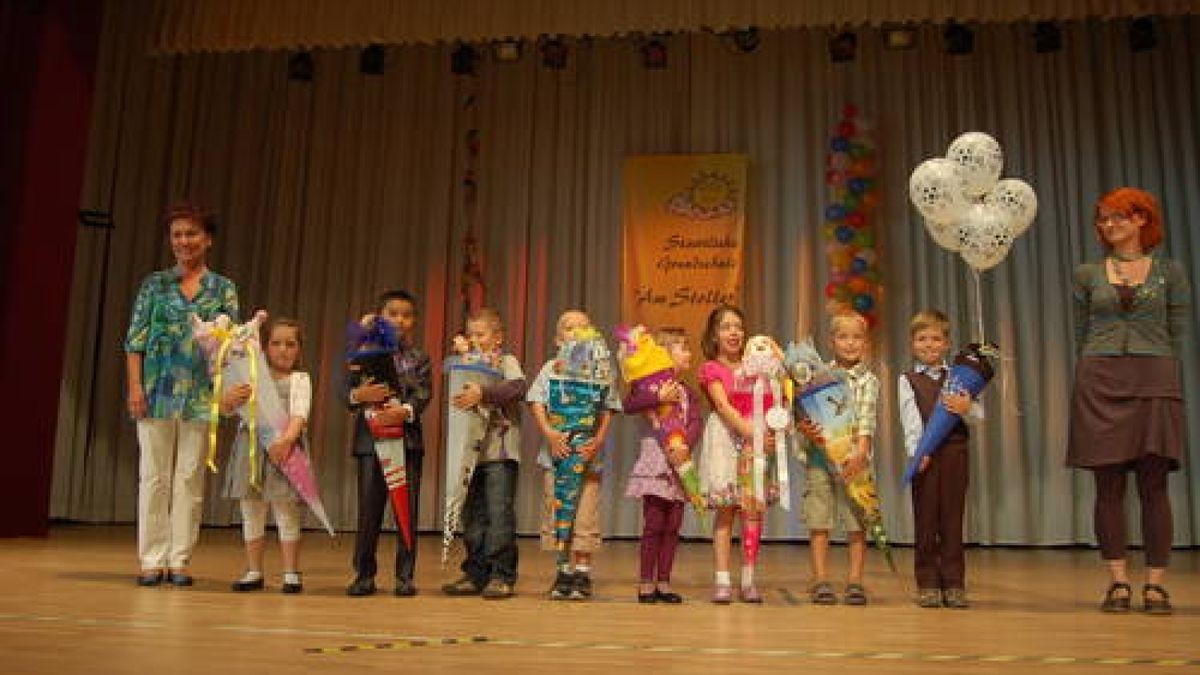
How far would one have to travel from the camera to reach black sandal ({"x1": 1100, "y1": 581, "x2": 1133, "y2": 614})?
342cm

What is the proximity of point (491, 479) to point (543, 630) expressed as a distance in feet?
3.47

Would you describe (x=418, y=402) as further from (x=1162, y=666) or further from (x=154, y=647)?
(x=1162, y=666)

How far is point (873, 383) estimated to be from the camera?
3811mm

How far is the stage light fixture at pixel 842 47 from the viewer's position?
753 cm

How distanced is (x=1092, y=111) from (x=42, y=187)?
7.02 metres

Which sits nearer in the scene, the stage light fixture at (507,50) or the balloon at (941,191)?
the balloon at (941,191)

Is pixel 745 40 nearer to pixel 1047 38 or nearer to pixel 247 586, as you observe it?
pixel 1047 38

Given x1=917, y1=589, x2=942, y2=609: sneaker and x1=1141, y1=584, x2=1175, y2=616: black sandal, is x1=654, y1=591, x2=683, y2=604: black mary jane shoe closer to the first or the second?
x1=917, y1=589, x2=942, y2=609: sneaker

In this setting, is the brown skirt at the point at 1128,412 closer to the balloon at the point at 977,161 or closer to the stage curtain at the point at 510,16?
the balloon at the point at 977,161

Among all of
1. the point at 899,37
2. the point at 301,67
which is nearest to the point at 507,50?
the point at 301,67

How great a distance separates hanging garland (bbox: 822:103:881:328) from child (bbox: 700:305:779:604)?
11.9ft

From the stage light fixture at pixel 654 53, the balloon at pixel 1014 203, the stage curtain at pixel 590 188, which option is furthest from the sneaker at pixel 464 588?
the stage light fixture at pixel 654 53

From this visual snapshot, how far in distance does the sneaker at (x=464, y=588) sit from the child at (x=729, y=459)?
0.86 m

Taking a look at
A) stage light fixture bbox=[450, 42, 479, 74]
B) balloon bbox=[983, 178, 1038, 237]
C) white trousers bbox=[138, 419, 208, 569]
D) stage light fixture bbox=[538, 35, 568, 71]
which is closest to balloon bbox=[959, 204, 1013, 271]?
balloon bbox=[983, 178, 1038, 237]
